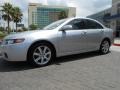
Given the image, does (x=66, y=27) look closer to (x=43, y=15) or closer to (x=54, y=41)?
(x=54, y=41)

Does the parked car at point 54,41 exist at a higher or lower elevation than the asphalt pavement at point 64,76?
higher

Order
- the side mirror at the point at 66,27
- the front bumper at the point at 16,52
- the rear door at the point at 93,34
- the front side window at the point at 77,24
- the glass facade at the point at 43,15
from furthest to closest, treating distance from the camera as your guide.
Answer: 1. the glass facade at the point at 43,15
2. the rear door at the point at 93,34
3. the front side window at the point at 77,24
4. the side mirror at the point at 66,27
5. the front bumper at the point at 16,52

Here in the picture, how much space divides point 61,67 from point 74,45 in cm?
108

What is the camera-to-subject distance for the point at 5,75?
4801 mm

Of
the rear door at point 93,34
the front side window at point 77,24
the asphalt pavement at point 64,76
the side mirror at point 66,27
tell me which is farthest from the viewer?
the rear door at point 93,34

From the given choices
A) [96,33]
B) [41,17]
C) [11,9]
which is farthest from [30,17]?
[96,33]

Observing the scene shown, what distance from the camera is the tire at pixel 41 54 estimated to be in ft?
17.8

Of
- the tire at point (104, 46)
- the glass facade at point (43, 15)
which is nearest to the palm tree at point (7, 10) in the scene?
the tire at point (104, 46)

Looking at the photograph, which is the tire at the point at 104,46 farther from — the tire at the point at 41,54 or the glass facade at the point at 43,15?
the glass facade at the point at 43,15

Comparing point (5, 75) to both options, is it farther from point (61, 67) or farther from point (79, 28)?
point (79, 28)

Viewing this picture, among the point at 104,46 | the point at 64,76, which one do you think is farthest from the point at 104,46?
the point at 64,76

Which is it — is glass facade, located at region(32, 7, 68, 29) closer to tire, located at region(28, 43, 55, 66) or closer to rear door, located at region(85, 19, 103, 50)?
rear door, located at region(85, 19, 103, 50)

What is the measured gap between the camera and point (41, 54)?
564cm

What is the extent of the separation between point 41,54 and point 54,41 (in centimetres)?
55
